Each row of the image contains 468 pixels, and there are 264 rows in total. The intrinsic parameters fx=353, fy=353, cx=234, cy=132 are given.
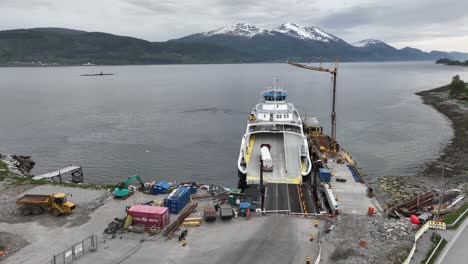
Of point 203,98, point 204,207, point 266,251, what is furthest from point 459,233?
point 203,98

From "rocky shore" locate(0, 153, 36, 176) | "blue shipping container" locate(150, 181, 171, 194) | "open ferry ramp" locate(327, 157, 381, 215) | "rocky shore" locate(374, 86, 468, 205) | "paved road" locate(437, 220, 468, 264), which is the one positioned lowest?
"rocky shore" locate(374, 86, 468, 205)

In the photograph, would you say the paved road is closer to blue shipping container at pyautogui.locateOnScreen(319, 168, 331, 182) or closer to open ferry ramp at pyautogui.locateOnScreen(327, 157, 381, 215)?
open ferry ramp at pyautogui.locateOnScreen(327, 157, 381, 215)

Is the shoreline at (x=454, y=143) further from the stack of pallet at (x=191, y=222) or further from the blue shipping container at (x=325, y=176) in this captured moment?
the stack of pallet at (x=191, y=222)

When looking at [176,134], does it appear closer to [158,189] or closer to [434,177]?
[158,189]

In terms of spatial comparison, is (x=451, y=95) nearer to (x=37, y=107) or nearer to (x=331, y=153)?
(x=331, y=153)

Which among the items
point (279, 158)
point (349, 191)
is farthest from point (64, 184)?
point (349, 191)

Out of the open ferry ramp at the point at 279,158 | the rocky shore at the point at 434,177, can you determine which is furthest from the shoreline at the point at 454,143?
the open ferry ramp at the point at 279,158

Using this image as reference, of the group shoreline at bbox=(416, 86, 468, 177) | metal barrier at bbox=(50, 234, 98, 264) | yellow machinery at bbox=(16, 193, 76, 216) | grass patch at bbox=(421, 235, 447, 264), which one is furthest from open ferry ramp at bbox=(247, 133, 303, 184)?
shoreline at bbox=(416, 86, 468, 177)
